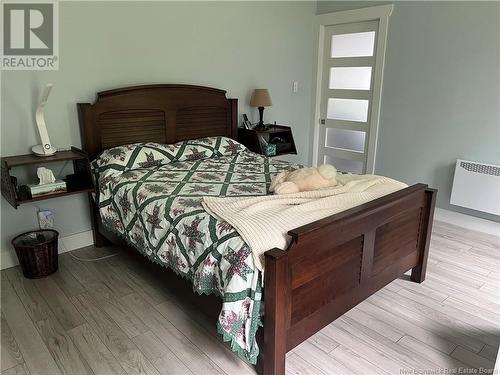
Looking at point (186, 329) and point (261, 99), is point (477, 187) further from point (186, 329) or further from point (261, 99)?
point (186, 329)

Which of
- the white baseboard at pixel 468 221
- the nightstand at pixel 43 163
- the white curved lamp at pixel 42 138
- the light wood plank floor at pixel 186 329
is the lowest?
the light wood plank floor at pixel 186 329

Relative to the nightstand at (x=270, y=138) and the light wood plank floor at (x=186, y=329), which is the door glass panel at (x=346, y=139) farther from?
the light wood plank floor at (x=186, y=329)

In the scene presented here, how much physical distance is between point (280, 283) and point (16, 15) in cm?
245

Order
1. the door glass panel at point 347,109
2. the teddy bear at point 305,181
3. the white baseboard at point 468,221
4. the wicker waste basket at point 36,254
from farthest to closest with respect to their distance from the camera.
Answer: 1. the door glass panel at point 347,109
2. the white baseboard at point 468,221
3. the wicker waste basket at point 36,254
4. the teddy bear at point 305,181

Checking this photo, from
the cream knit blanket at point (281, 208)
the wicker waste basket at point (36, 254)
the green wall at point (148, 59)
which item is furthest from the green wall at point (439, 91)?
the wicker waste basket at point (36, 254)

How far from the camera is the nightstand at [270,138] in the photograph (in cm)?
370

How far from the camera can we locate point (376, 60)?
3.82 m

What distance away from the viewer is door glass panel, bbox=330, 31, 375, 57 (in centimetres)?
390

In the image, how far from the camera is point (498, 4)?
9.80 feet

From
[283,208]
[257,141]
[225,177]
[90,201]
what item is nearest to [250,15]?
[257,141]

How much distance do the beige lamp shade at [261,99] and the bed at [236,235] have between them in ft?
0.83

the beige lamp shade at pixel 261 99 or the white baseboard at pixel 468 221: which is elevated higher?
the beige lamp shade at pixel 261 99

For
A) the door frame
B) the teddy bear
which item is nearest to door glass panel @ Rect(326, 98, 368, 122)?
the door frame

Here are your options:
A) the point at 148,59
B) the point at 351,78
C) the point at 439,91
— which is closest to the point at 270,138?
the point at 351,78
